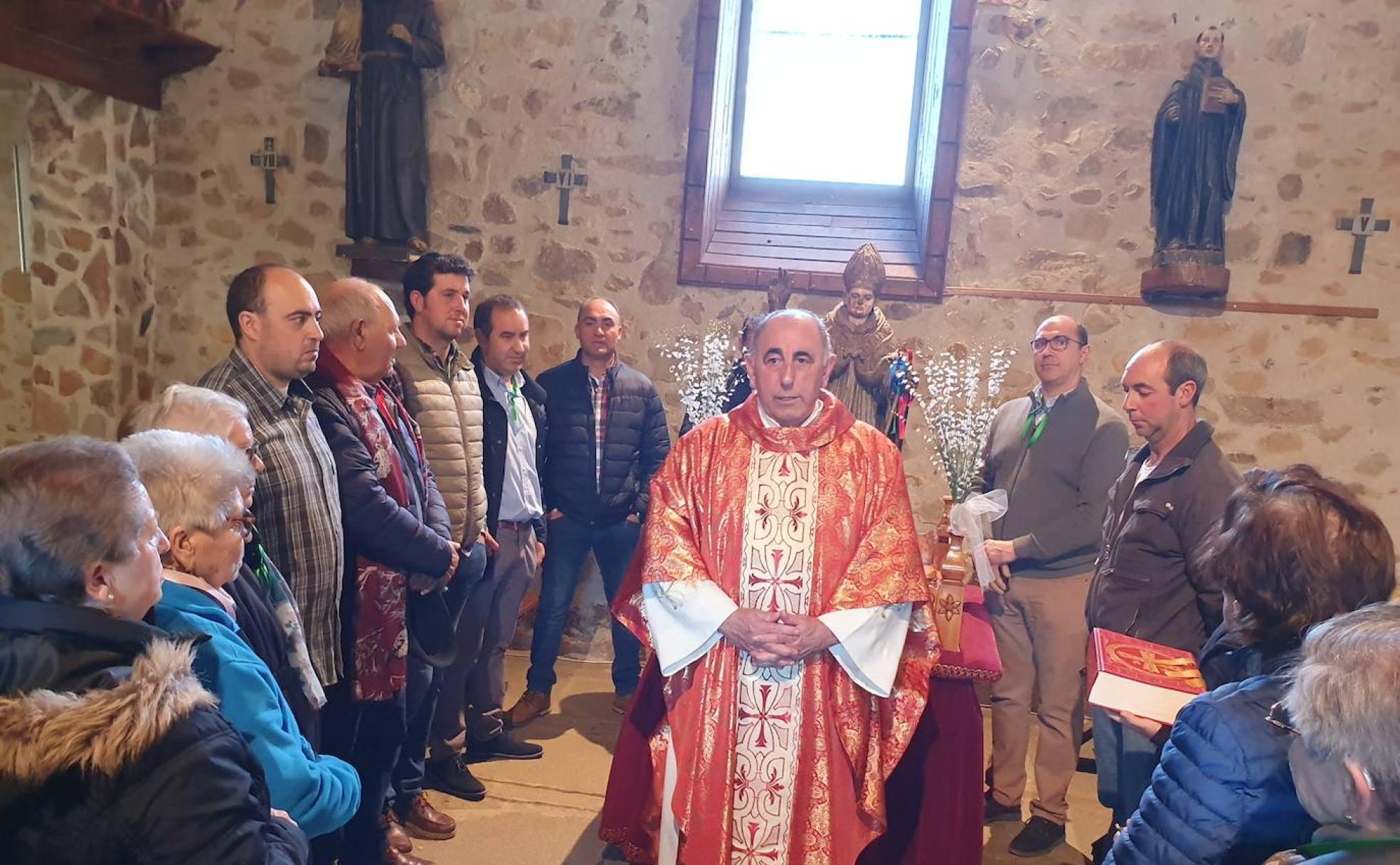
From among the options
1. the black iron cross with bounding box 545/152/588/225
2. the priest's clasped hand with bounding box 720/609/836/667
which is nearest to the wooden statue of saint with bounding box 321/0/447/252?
the black iron cross with bounding box 545/152/588/225

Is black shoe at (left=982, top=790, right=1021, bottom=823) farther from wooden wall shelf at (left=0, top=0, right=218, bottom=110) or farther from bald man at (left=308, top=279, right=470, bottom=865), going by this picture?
wooden wall shelf at (left=0, top=0, right=218, bottom=110)

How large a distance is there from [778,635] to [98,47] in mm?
4537

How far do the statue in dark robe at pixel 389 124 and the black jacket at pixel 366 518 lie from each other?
2355 millimetres

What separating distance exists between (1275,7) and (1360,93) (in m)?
0.57

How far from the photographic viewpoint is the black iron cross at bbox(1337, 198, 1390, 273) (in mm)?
4184

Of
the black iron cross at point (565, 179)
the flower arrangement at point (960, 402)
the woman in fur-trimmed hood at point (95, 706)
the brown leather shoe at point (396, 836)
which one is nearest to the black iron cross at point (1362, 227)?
the flower arrangement at point (960, 402)

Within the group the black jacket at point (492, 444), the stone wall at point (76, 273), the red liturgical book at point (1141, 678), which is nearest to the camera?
the red liturgical book at point (1141, 678)

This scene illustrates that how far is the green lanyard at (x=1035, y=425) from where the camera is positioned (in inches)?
129

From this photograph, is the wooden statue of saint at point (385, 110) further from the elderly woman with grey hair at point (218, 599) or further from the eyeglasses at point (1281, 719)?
the eyeglasses at point (1281, 719)

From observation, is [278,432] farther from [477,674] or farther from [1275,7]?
[1275,7]

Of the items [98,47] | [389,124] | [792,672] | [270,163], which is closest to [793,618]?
[792,672]

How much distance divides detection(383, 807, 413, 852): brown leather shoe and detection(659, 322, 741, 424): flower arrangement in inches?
64.2

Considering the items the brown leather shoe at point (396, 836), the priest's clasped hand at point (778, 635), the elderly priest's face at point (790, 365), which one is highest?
the elderly priest's face at point (790, 365)

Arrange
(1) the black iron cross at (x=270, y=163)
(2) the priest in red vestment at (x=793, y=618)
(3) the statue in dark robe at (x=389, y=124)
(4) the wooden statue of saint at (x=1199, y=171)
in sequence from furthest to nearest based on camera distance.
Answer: (1) the black iron cross at (x=270, y=163)
(3) the statue in dark robe at (x=389, y=124)
(4) the wooden statue of saint at (x=1199, y=171)
(2) the priest in red vestment at (x=793, y=618)
